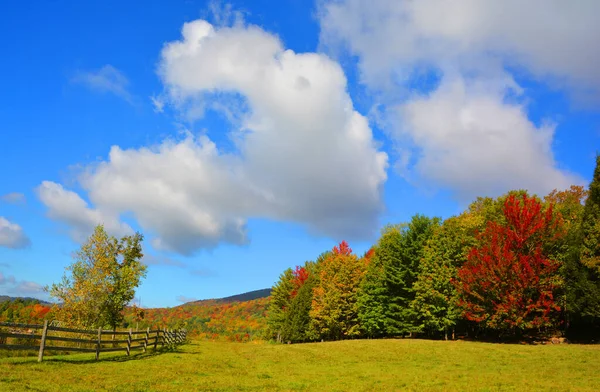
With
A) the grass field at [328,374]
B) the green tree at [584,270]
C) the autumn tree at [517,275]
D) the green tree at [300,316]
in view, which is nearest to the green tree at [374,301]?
the autumn tree at [517,275]

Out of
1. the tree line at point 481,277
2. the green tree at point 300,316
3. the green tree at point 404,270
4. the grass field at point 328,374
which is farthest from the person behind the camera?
the green tree at point 300,316

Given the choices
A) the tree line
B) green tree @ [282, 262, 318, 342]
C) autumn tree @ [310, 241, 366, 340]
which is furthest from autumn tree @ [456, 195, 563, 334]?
green tree @ [282, 262, 318, 342]

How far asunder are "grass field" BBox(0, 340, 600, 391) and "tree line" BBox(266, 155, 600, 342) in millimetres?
11349

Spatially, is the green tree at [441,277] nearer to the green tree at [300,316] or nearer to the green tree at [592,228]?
the green tree at [592,228]

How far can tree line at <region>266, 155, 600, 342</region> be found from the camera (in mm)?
41875

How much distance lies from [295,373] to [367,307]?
1569 inches

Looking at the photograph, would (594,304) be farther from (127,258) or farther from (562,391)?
(127,258)

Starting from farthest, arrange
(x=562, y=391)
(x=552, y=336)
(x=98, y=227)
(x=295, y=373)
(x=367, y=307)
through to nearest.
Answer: (x=367, y=307)
(x=98, y=227)
(x=552, y=336)
(x=295, y=373)
(x=562, y=391)

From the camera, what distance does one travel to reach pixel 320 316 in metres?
66.9

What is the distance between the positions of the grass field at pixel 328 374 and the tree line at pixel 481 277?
37.2ft

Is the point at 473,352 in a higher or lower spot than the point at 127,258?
lower

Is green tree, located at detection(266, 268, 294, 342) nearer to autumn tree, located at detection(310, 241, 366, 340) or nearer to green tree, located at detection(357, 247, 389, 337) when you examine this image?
autumn tree, located at detection(310, 241, 366, 340)

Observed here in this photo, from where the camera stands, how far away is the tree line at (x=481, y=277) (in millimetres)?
41875

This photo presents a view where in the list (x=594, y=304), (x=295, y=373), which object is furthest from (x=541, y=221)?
(x=295, y=373)
